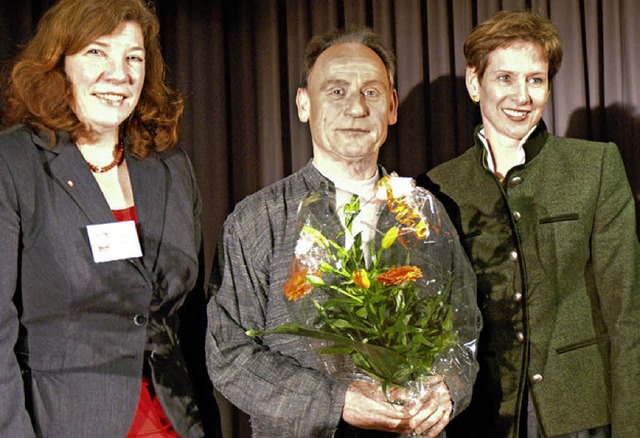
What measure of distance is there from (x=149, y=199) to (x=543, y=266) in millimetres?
1154

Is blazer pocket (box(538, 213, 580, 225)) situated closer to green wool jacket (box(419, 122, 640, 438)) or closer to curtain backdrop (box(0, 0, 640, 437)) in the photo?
green wool jacket (box(419, 122, 640, 438))

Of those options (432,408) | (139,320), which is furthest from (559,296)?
(139,320)

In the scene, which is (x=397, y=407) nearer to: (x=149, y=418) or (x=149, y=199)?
(x=149, y=418)

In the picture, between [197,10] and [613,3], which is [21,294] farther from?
[613,3]

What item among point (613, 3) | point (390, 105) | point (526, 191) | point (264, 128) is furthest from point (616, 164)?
point (264, 128)

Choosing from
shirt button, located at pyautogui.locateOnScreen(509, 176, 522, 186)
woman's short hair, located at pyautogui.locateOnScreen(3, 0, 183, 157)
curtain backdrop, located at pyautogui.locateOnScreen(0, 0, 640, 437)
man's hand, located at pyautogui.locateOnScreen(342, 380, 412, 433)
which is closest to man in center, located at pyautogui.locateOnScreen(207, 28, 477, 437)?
man's hand, located at pyautogui.locateOnScreen(342, 380, 412, 433)

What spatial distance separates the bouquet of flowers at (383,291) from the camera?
187 centimetres

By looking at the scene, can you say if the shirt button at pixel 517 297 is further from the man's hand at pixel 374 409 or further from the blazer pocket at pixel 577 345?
the man's hand at pixel 374 409

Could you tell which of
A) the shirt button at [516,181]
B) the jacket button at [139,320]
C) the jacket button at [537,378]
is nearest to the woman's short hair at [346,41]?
the shirt button at [516,181]

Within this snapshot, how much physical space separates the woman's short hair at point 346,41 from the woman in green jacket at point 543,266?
317mm

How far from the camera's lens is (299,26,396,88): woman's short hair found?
103 inches

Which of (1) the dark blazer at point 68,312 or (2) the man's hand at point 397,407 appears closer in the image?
(2) the man's hand at point 397,407

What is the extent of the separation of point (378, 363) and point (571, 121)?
172cm

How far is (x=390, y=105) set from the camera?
258cm
